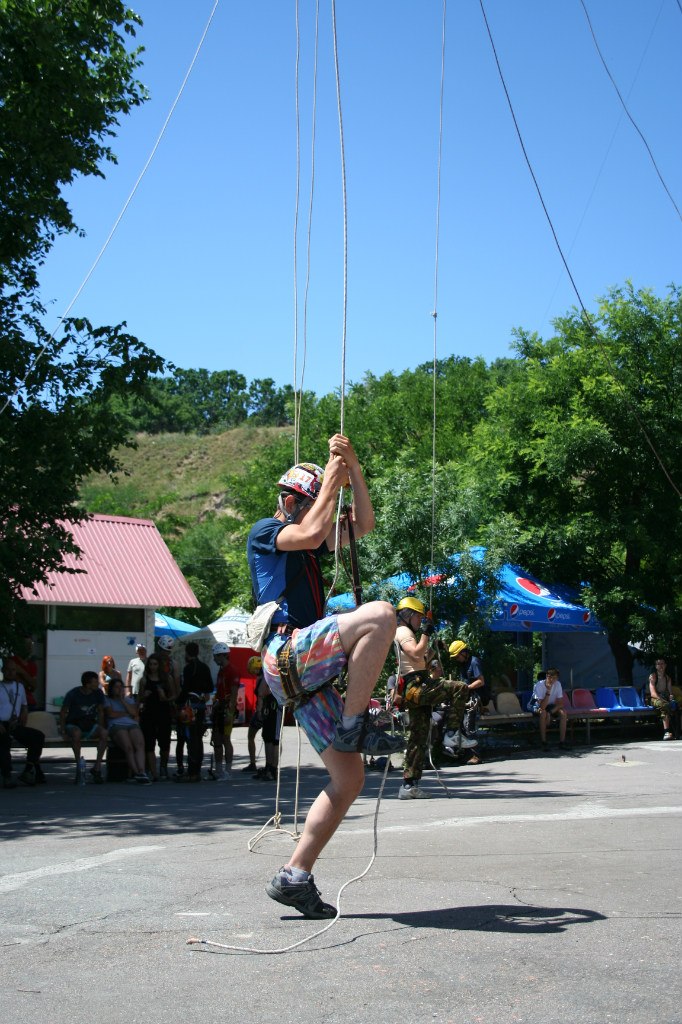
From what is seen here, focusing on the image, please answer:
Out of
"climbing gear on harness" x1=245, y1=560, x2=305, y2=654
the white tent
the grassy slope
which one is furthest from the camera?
the grassy slope

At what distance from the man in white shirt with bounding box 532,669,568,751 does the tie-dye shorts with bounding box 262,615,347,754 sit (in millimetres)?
14960

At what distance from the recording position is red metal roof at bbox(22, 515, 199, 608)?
27141 mm

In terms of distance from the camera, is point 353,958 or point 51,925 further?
point 51,925

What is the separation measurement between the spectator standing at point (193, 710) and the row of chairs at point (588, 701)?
7351 mm

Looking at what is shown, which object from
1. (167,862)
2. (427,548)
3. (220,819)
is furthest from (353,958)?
(427,548)

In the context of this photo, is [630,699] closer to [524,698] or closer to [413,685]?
[524,698]

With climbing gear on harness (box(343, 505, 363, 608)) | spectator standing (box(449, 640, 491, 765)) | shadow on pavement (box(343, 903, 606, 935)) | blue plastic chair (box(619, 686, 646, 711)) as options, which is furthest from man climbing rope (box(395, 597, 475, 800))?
blue plastic chair (box(619, 686, 646, 711))

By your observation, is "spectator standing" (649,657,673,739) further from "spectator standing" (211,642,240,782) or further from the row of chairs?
"spectator standing" (211,642,240,782)

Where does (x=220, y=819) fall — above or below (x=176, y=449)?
below

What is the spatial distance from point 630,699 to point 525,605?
11.7 feet

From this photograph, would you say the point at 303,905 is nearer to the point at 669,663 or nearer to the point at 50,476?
the point at 50,476

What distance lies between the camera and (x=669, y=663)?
81.1 ft

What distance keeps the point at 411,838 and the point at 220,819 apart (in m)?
2.46

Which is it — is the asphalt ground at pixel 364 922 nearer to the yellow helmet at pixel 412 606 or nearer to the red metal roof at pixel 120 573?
the yellow helmet at pixel 412 606
